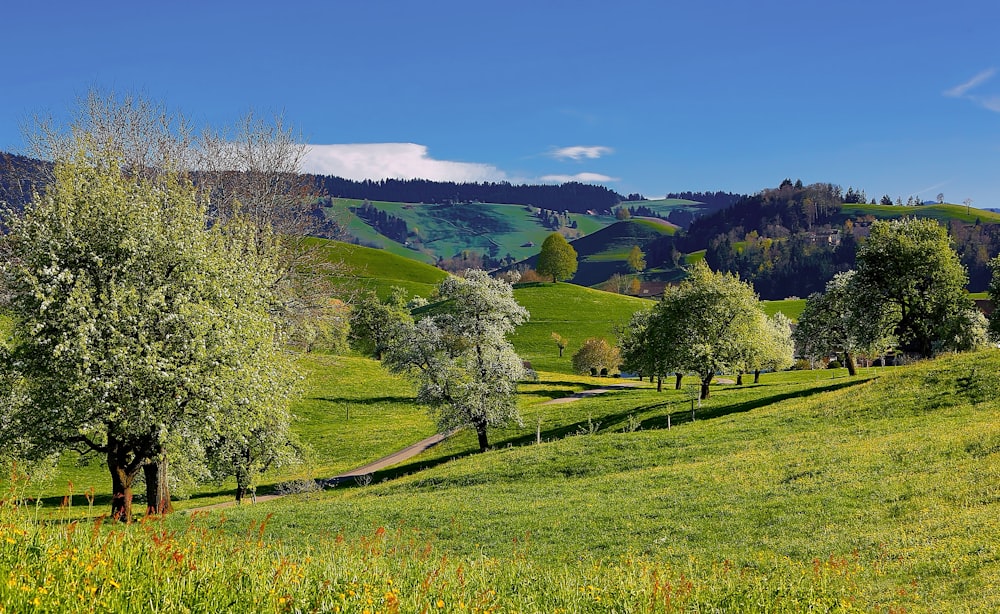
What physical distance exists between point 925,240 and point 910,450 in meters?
31.7

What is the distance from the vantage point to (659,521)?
897 inches

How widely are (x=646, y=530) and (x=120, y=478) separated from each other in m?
21.2

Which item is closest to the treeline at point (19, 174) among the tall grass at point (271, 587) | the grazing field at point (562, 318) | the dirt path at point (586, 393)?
the tall grass at point (271, 587)

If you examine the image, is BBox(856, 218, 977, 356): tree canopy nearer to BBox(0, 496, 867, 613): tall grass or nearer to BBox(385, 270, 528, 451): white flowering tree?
BBox(385, 270, 528, 451): white flowering tree

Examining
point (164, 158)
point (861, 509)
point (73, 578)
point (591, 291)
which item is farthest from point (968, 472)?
point (591, 291)

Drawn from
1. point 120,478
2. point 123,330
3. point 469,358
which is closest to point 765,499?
point 123,330

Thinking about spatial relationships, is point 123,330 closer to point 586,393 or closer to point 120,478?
point 120,478

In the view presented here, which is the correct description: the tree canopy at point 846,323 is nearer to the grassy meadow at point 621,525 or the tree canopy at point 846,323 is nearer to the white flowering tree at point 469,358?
the grassy meadow at point 621,525

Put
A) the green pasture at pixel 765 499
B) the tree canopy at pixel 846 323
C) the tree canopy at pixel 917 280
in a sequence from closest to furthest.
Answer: the green pasture at pixel 765 499 < the tree canopy at pixel 917 280 < the tree canopy at pixel 846 323

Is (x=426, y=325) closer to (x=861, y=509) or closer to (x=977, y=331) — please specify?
(x=861, y=509)

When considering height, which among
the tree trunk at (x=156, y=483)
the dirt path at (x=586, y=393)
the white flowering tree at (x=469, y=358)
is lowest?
the dirt path at (x=586, y=393)

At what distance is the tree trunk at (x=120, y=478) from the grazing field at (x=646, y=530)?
307 cm

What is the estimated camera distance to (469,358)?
182 feet

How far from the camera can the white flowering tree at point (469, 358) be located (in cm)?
5356
